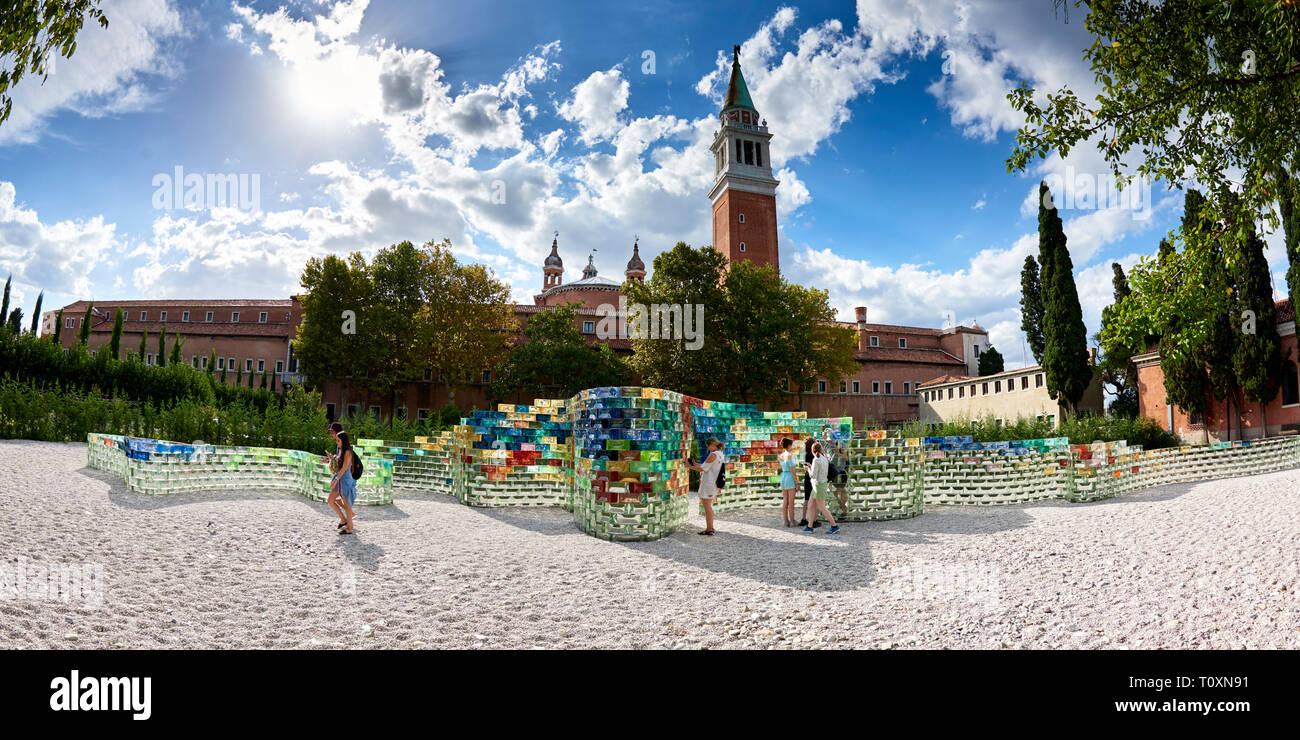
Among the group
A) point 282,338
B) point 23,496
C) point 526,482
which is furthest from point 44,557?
point 282,338

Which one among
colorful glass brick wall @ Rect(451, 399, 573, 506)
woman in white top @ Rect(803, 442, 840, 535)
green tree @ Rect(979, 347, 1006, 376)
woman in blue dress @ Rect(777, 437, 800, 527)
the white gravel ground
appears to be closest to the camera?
the white gravel ground

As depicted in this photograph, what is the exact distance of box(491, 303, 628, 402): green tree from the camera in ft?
137

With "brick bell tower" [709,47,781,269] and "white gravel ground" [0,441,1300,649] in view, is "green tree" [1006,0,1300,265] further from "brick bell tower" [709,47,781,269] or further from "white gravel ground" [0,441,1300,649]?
"brick bell tower" [709,47,781,269]

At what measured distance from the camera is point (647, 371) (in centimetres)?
4012

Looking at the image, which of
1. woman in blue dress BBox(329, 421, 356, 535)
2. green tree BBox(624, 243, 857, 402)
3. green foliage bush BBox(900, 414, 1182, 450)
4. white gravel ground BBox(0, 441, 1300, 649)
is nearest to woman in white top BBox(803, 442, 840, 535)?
white gravel ground BBox(0, 441, 1300, 649)

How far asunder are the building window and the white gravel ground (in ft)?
73.8

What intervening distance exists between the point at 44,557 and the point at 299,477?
5641 mm

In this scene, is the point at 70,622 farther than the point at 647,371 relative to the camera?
No

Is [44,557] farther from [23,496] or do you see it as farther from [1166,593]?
[1166,593]

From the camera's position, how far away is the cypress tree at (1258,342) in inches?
1069

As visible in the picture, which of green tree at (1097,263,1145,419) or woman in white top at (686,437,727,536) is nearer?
woman in white top at (686,437,727,536)

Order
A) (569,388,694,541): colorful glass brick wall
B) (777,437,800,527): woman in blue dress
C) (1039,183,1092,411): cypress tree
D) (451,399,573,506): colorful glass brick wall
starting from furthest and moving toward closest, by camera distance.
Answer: (1039,183,1092,411): cypress tree < (451,399,573,506): colorful glass brick wall < (777,437,800,527): woman in blue dress < (569,388,694,541): colorful glass brick wall

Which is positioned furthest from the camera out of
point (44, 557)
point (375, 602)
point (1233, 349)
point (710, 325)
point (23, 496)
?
point (710, 325)

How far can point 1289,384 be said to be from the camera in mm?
27609
